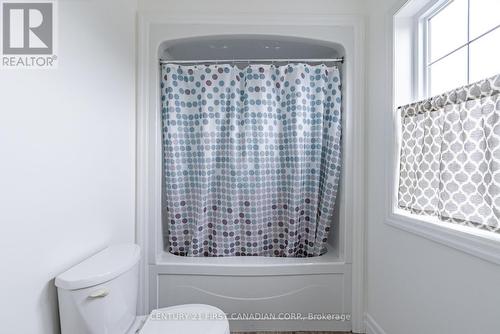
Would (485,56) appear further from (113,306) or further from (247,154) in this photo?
(113,306)

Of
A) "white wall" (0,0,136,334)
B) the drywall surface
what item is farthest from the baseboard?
the drywall surface

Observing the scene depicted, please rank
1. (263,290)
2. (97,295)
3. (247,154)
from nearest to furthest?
(97,295), (263,290), (247,154)

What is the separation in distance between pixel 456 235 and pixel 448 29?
3.30ft

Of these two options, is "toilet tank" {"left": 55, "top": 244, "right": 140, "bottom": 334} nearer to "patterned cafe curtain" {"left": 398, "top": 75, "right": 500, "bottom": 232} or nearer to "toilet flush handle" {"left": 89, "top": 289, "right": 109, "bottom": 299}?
"toilet flush handle" {"left": 89, "top": 289, "right": 109, "bottom": 299}

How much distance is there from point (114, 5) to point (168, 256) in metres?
1.66

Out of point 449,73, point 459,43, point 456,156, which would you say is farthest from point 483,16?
point 456,156

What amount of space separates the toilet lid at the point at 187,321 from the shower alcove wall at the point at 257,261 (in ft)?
→ 1.61

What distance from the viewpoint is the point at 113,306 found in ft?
3.60

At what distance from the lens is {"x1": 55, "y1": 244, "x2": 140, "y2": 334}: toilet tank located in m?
0.97

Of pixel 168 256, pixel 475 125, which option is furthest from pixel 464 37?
pixel 168 256

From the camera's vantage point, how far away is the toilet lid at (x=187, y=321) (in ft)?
3.84

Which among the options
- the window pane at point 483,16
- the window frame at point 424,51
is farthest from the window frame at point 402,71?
the window pane at point 483,16

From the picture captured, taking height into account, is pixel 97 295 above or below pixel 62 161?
below

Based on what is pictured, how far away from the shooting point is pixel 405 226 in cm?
135
